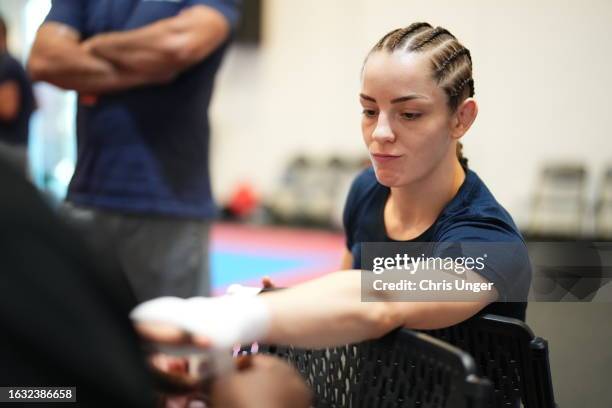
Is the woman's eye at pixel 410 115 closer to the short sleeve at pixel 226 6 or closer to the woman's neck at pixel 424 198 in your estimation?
the woman's neck at pixel 424 198

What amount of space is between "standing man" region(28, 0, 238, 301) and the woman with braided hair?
0.88 m

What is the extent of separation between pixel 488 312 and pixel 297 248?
6.41 metres

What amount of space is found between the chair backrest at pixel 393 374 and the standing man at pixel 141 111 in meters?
0.95

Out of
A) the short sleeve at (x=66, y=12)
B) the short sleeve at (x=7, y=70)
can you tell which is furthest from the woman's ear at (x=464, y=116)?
the short sleeve at (x=7, y=70)

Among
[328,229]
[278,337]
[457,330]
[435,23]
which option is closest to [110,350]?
[278,337]

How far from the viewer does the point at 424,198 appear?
1345 mm

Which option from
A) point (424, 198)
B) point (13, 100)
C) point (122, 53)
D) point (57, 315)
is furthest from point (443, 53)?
point (13, 100)

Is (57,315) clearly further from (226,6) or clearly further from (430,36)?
(226,6)

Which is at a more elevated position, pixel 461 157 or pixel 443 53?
pixel 443 53

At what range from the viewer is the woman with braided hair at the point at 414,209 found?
1.02 meters

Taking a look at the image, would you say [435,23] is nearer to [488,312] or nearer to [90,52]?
[488,312]

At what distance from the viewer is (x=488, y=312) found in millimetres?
1263

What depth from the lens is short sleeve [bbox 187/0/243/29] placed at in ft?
6.95

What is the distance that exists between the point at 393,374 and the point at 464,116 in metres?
0.43
